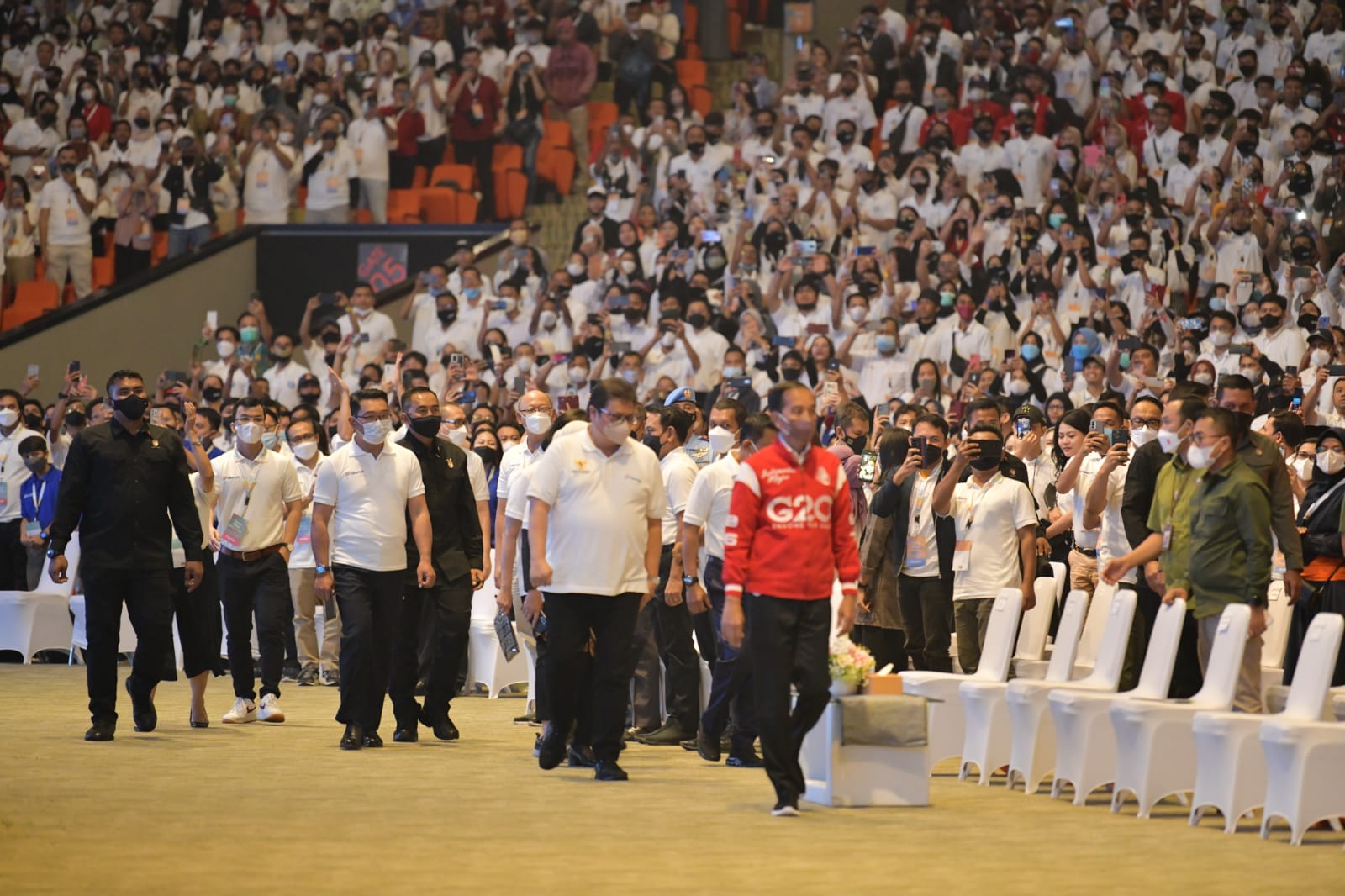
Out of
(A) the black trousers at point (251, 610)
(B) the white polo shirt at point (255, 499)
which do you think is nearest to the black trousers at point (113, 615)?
(A) the black trousers at point (251, 610)

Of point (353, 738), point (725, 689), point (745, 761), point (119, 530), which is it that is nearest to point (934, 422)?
point (725, 689)

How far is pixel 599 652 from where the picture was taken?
9359 millimetres

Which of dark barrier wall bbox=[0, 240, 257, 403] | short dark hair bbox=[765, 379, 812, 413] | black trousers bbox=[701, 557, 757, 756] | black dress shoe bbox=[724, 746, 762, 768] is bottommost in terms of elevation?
black dress shoe bbox=[724, 746, 762, 768]

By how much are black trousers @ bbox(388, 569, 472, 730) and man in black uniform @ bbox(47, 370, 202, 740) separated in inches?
46.2

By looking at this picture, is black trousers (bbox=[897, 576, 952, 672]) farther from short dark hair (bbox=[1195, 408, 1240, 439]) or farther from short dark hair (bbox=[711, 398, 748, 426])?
short dark hair (bbox=[1195, 408, 1240, 439])

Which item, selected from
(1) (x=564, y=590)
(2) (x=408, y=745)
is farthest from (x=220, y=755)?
(1) (x=564, y=590)

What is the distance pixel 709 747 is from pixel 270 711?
123 inches

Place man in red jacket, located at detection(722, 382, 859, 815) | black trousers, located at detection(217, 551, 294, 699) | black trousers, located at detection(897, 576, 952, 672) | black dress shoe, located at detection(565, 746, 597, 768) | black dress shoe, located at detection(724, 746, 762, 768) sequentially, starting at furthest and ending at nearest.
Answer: black trousers, located at detection(217, 551, 294, 699) < black trousers, located at detection(897, 576, 952, 672) < black dress shoe, located at detection(724, 746, 762, 768) < black dress shoe, located at detection(565, 746, 597, 768) < man in red jacket, located at detection(722, 382, 859, 815)

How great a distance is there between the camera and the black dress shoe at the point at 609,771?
930 cm

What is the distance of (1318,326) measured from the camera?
1566 cm

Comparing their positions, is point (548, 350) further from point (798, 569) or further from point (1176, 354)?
point (798, 569)

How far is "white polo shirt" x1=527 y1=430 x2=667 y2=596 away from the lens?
9.22m

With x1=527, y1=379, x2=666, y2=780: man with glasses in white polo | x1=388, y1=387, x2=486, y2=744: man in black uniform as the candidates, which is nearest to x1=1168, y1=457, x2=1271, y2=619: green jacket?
x1=527, y1=379, x2=666, y2=780: man with glasses in white polo

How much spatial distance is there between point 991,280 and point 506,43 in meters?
9.38
